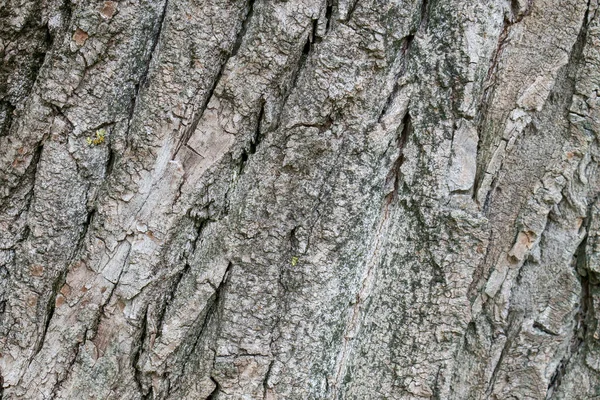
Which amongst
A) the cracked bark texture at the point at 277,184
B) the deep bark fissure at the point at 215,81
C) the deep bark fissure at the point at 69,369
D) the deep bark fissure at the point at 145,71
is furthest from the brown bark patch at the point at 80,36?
the deep bark fissure at the point at 69,369

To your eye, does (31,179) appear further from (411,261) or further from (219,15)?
(411,261)

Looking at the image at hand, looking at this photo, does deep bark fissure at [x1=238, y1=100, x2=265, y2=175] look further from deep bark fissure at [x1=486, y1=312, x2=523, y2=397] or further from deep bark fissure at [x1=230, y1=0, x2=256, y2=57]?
deep bark fissure at [x1=486, y1=312, x2=523, y2=397]

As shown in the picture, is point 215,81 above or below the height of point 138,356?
→ above

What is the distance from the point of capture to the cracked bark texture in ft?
4.92

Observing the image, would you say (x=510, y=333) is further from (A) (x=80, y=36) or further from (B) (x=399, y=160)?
(A) (x=80, y=36)

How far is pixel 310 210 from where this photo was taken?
152cm

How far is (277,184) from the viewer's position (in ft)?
4.95

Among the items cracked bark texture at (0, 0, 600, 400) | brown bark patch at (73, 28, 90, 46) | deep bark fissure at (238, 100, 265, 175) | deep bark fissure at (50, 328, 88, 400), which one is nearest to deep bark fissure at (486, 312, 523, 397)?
cracked bark texture at (0, 0, 600, 400)

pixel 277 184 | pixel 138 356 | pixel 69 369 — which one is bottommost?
pixel 69 369

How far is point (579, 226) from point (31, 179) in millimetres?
1634

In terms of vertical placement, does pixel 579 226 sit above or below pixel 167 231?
above

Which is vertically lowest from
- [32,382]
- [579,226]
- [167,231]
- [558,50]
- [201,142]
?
[32,382]

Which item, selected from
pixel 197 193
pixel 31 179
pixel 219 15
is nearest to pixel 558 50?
pixel 219 15

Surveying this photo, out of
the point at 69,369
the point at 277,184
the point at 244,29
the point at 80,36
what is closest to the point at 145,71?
the point at 80,36
